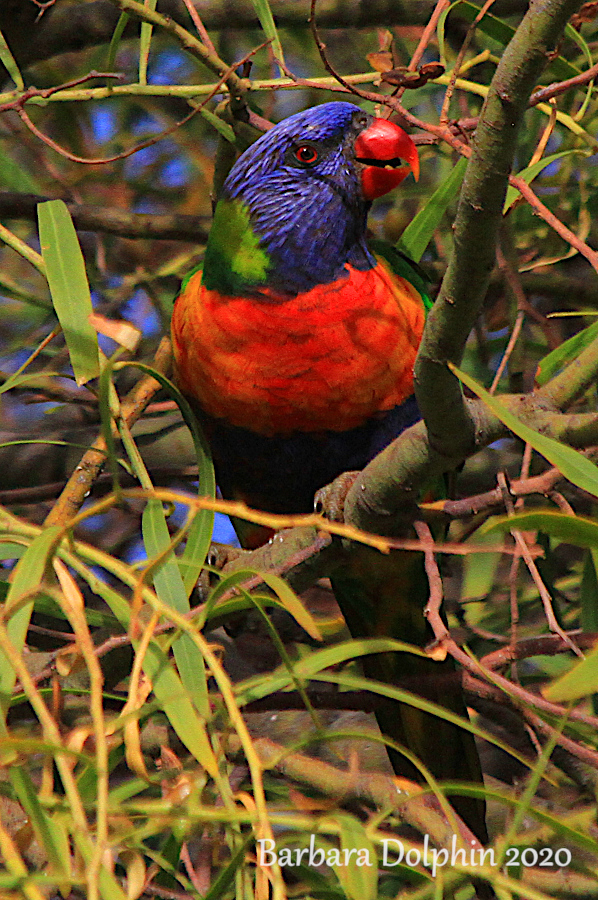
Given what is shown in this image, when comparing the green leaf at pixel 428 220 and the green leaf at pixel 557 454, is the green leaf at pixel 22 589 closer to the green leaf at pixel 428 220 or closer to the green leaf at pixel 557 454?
the green leaf at pixel 557 454

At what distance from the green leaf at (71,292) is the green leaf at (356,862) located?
0.55 metres

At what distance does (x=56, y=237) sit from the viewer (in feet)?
3.62

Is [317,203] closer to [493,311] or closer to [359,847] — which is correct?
[493,311]

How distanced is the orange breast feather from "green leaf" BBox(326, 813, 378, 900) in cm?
90

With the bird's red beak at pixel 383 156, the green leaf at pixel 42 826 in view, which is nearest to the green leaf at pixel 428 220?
the bird's red beak at pixel 383 156

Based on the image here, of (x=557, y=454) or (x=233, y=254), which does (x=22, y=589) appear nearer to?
(x=557, y=454)

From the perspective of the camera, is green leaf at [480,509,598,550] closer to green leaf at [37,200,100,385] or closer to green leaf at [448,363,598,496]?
green leaf at [448,363,598,496]

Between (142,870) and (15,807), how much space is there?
1.75ft

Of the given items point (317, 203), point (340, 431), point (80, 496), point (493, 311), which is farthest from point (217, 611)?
point (493, 311)

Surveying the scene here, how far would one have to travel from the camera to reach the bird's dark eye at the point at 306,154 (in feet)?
5.78

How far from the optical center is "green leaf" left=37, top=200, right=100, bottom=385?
1.02m

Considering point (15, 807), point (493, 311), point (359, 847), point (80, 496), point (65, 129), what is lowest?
point (15, 807)

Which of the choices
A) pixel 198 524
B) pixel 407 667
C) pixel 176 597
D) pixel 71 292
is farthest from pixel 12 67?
pixel 407 667

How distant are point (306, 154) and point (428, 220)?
0.29 m
